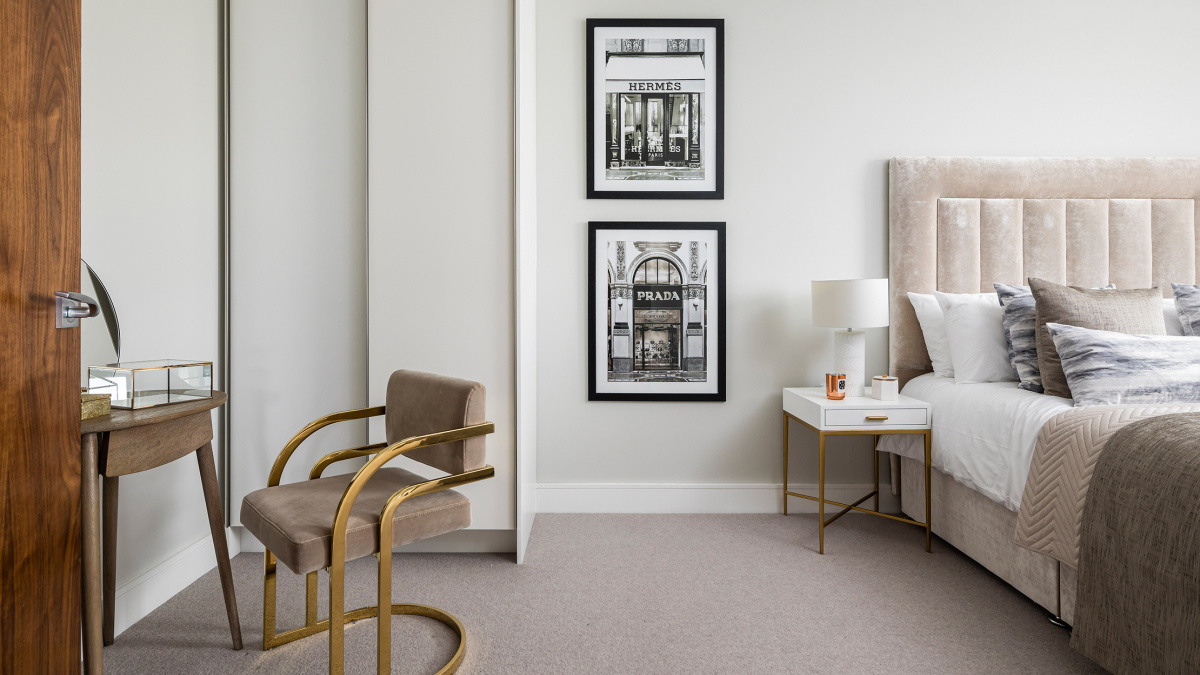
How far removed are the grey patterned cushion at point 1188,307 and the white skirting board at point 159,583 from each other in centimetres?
379

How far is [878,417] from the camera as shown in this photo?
7.86ft

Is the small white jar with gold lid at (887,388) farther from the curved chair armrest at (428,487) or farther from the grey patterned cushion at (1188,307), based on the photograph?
the curved chair armrest at (428,487)

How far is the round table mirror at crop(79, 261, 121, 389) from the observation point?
1.64 meters

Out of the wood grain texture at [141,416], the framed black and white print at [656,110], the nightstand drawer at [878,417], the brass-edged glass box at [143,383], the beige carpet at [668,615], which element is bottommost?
the beige carpet at [668,615]

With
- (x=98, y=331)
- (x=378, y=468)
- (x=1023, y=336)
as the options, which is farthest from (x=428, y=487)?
(x=1023, y=336)

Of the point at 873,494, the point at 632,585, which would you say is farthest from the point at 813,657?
the point at 873,494

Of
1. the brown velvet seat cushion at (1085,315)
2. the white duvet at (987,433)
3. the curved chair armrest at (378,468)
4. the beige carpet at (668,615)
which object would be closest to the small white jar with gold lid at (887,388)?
the white duvet at (987,433)

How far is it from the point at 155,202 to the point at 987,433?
3.03 m

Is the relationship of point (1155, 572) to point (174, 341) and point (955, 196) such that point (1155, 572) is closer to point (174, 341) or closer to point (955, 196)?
point (955, 196)

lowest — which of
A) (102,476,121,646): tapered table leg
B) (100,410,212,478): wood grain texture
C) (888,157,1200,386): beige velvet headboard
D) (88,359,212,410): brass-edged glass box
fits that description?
(102,476,121,646): tapered table leg

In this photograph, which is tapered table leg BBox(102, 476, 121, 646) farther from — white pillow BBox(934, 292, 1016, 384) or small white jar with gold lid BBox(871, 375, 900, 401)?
white pillow BBox(934, 292, 1016, 384)

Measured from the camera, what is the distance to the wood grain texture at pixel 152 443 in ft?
4.31

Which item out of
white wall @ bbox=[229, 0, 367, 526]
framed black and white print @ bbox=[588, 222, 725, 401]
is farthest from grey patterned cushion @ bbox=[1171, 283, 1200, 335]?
white wall @ bbox=[229, 0, 367, 526]

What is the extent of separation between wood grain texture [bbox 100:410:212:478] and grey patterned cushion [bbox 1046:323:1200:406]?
2715 millimetres
